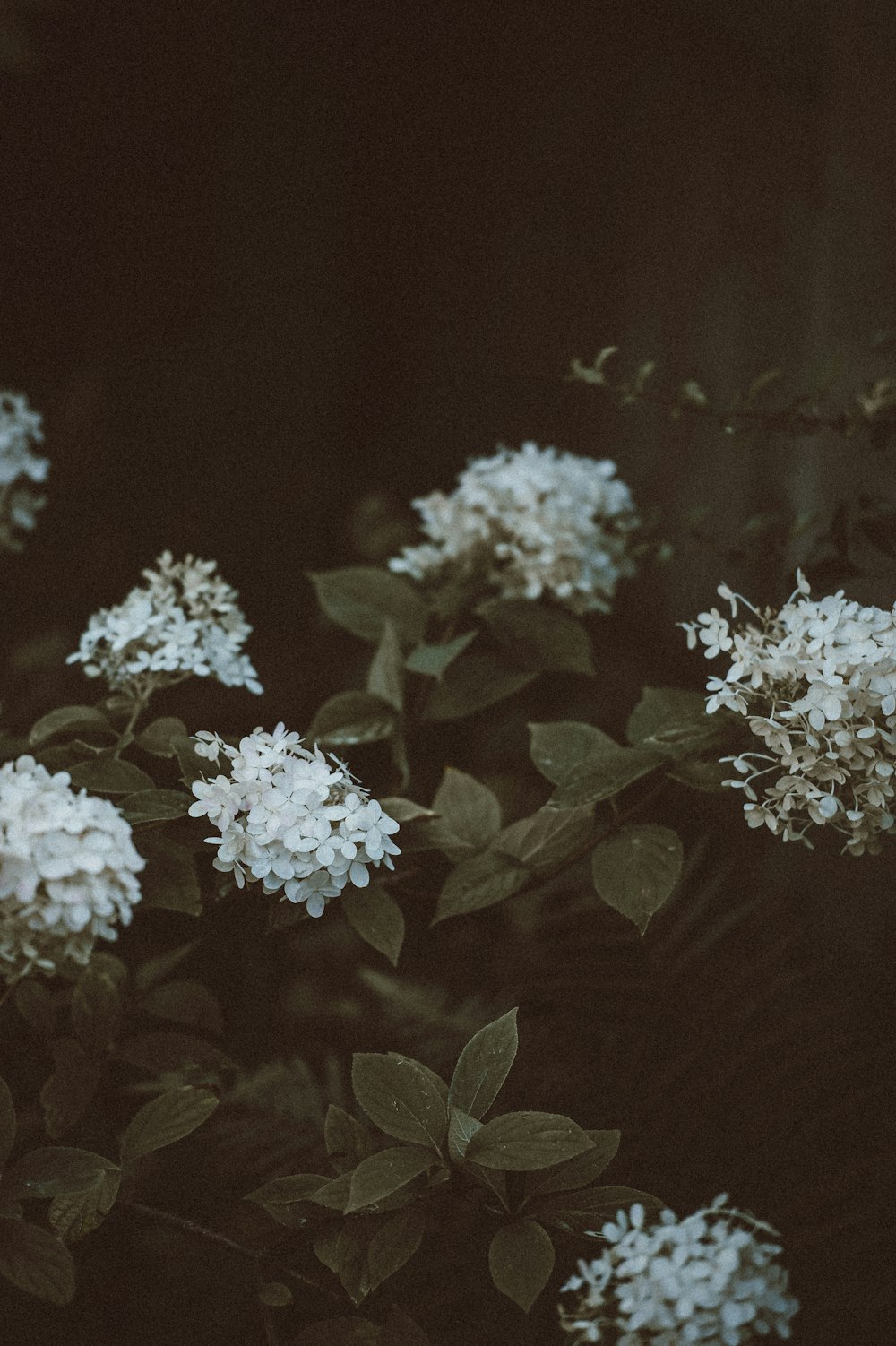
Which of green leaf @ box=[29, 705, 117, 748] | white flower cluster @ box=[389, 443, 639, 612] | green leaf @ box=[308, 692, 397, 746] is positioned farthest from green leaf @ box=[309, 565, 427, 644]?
green leaf @ box=[29, 705, 117, 748]

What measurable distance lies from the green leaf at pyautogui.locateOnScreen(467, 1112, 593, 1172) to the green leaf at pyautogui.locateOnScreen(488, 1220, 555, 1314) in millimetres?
54

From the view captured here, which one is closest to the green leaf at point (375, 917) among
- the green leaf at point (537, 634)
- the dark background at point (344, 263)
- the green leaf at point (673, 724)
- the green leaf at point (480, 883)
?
the green leaf at point (480, 883)

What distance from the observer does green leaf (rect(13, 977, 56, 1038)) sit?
0.89m

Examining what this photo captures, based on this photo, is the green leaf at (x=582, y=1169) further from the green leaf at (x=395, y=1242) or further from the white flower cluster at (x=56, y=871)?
the white flower cluster at (x=56, y=871)

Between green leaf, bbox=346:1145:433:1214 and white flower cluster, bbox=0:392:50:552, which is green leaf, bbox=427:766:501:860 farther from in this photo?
white flower cluster, bbox=0:392:50:552

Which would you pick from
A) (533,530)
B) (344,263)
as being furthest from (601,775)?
(344,263)

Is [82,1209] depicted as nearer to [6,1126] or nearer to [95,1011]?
[6,1126]

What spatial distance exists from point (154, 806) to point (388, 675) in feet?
1.26

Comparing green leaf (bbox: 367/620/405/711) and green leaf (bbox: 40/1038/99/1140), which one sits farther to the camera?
green leaf (bbox: 367/620/405/711)

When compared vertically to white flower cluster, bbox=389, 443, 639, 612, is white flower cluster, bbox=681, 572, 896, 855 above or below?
below

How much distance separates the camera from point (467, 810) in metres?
0.98

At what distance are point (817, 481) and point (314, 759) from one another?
3.16 ft

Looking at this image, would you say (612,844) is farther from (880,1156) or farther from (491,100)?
(491,100)

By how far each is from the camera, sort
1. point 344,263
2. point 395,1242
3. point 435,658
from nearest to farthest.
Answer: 1. point 395,1242
2. point 435,658
3. point 344,263
